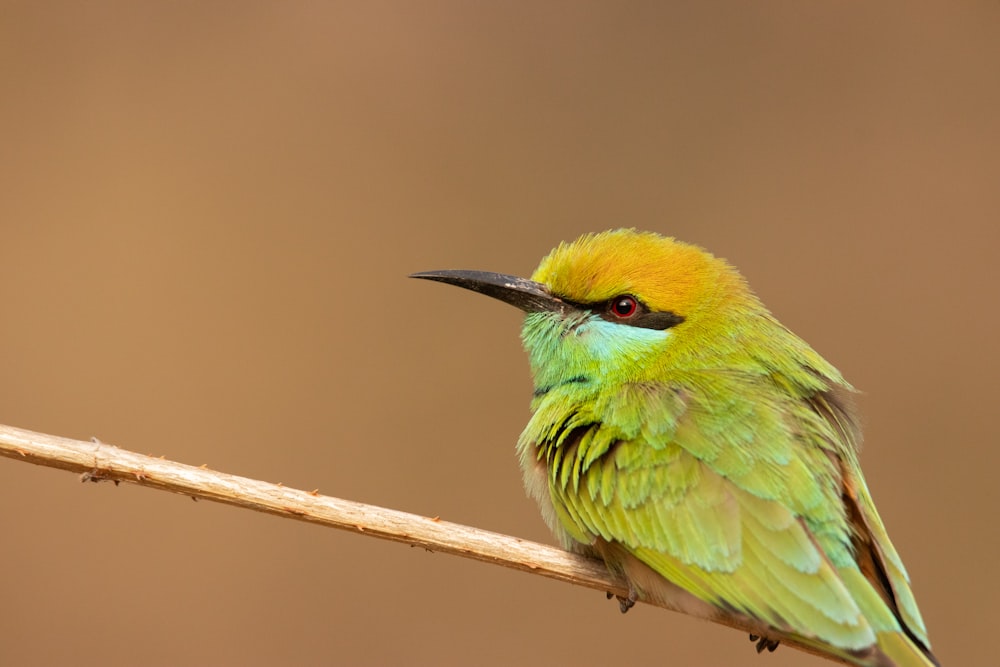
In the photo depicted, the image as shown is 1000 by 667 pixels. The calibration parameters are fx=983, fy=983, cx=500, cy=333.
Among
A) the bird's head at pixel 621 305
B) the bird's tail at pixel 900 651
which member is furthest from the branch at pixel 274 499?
the bird's head at pixel 621 305

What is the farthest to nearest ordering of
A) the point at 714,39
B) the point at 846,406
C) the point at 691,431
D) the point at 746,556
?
the point at 714,39
the point at 846,406
the point at 691,431
the point at 746,556

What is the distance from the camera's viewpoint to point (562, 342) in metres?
2.09

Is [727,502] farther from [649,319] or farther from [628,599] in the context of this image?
[649,319]

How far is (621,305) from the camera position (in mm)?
2064

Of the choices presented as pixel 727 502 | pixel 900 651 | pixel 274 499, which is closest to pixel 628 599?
pixel 727 502

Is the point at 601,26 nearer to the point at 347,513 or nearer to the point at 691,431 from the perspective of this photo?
the point at 691,431

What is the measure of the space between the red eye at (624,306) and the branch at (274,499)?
544 mm

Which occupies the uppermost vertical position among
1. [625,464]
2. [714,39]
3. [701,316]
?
[714,39]

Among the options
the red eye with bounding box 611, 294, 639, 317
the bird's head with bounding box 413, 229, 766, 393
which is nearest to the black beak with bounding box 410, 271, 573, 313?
the bird's head with bounding box 413, 229, 766, 393

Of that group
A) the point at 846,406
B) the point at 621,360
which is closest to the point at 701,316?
the point at 621,360

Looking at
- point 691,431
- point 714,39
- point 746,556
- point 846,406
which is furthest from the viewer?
point 714,39

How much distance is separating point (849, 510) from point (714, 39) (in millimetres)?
2425

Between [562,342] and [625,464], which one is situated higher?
[562,342]

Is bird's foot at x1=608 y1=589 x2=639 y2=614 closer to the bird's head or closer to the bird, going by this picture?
the bird
